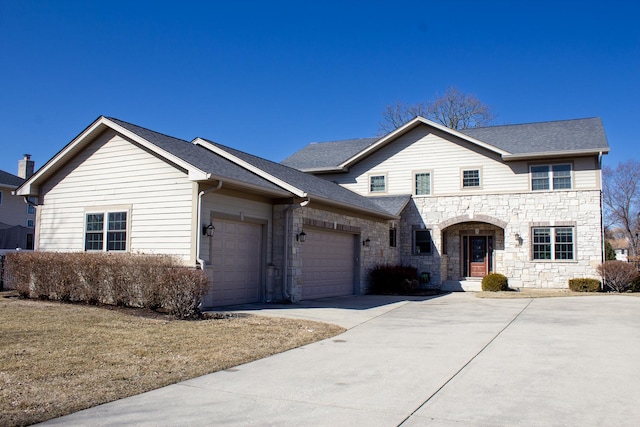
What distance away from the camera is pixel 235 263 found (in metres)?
13.9

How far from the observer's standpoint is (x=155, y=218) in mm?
13312

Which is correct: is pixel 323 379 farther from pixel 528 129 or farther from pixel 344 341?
pixel 528 129

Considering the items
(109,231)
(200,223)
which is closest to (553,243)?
(200,223)

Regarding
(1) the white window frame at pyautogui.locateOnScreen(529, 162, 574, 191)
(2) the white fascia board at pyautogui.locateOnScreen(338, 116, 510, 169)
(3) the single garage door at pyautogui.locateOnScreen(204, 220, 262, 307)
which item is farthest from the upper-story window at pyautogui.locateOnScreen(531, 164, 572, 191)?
(3) the single garage door at pyautogui.locateOnScreen(204, 220, 262, 307)

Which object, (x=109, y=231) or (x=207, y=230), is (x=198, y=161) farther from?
(x=109, y=231)

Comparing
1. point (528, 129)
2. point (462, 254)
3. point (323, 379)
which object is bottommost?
point (323, 379)

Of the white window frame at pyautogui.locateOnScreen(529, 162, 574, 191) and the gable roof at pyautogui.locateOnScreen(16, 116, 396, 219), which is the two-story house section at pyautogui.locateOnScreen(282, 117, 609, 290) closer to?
the white window frame at pyautogui.locateOnScreen(529, 162, 574, 191)

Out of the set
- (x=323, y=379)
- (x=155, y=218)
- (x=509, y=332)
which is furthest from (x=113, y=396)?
(x=155, y=218)

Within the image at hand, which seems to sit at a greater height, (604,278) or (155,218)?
(155,218)

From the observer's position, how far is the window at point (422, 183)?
23250 millimetres

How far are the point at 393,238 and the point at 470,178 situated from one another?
4025 mm

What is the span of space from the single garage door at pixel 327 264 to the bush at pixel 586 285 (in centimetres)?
834

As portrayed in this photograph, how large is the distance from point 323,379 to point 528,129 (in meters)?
20.3

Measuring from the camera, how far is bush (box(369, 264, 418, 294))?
1969cm
